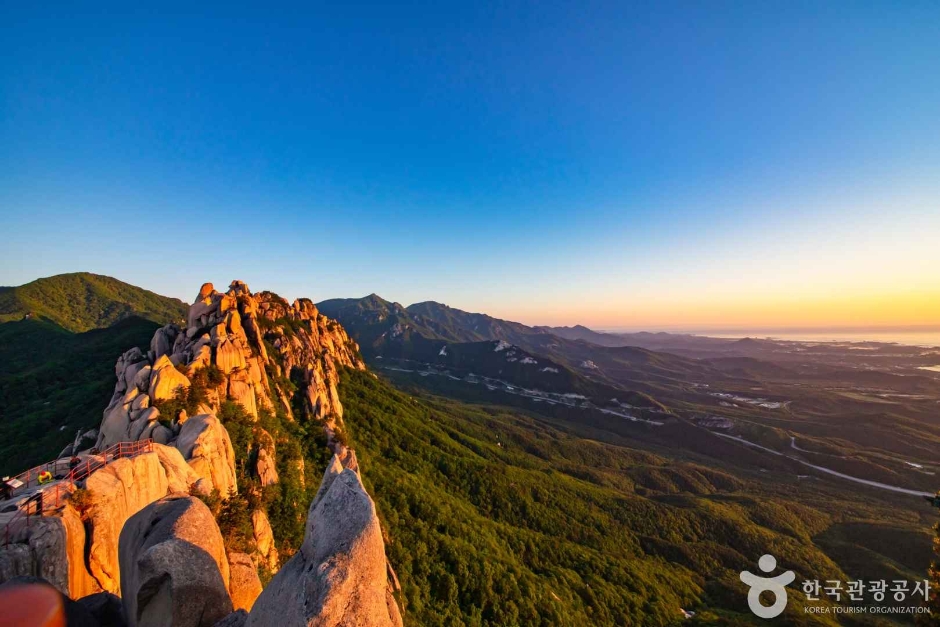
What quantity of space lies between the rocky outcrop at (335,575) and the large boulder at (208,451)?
76.8 ft

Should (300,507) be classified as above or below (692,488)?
above

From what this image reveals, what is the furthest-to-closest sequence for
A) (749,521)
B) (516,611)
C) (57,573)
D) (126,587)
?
(749,521) < (516,611) < (57,573) < (126,587)

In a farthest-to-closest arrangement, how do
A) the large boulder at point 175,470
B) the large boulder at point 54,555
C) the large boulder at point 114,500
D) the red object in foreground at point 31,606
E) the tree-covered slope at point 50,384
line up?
1. the tree-covered slope at point 50,384
2. the large boulder at point 175,470
3. the large boulder at point 114,500
4. the large boulder at point 54,555
5. the red object in foreground at point 31,606

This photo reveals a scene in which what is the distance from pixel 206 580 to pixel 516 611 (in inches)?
2264

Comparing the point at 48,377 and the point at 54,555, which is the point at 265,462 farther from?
the point at 48,377

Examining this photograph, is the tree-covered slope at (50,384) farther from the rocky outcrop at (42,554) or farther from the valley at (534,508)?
the rocky outcrop at (42,554)

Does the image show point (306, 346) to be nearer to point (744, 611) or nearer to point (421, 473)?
point (421, 473)

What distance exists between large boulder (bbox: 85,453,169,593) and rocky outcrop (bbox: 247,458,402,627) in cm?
1272

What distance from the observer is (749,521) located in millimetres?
117062

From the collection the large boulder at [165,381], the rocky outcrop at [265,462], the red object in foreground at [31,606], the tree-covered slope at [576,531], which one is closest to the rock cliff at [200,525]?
the large boulder at [165,381]

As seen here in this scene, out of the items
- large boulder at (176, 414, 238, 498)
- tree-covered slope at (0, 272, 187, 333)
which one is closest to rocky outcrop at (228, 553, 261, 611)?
large boulder at (176, 414, 238, 498)

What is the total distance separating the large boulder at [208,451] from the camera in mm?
28517

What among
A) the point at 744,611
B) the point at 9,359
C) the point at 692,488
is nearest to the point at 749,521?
the point at 692,488

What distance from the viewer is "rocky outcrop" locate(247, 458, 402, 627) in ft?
31.8
